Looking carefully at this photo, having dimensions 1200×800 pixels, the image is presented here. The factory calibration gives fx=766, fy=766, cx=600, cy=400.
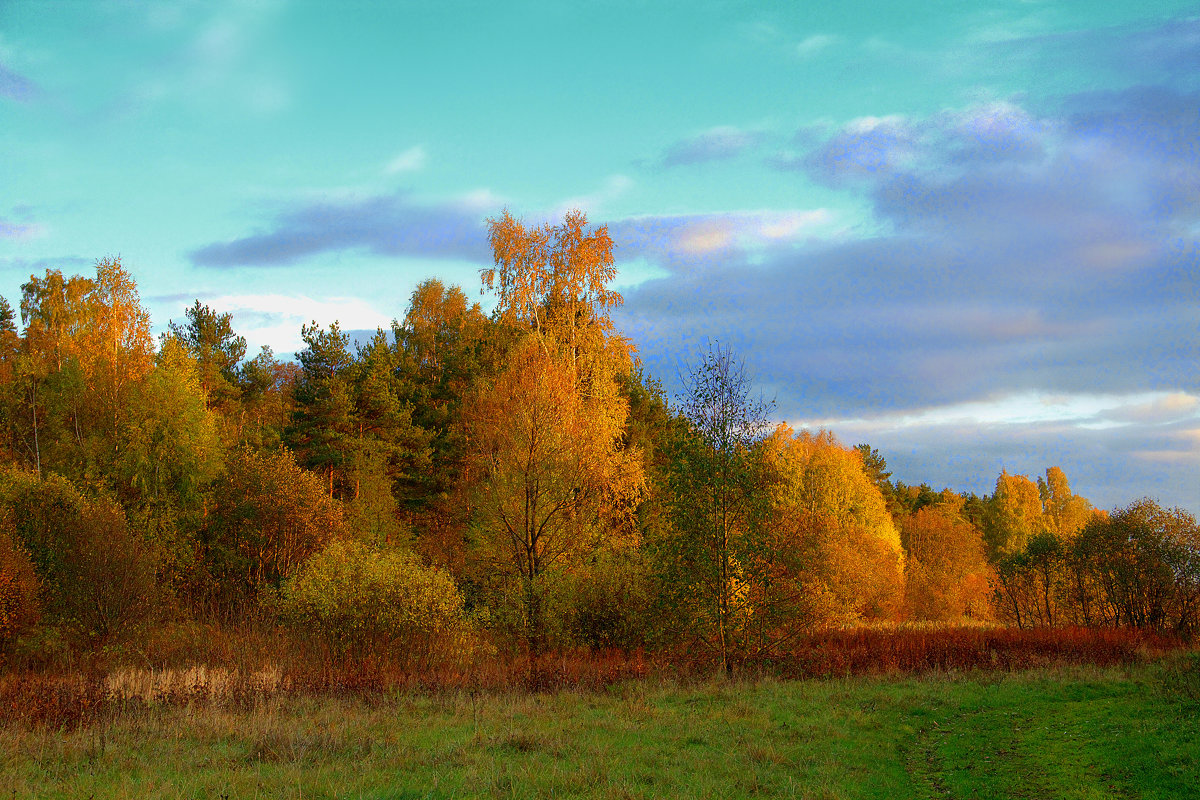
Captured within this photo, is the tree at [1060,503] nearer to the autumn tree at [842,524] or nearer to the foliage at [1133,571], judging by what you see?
the autumn tree at [842,524]

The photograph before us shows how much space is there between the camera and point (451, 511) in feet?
124

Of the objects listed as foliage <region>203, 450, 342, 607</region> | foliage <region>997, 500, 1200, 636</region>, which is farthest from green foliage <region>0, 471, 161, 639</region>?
foliage <region>997, 500, 1200, 636</region>

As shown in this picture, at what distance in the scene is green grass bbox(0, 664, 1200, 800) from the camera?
867cm

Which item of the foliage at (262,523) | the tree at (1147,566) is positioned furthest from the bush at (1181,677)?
the foliage at (262,523)

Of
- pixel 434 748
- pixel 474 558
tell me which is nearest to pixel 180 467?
pixel 474 558

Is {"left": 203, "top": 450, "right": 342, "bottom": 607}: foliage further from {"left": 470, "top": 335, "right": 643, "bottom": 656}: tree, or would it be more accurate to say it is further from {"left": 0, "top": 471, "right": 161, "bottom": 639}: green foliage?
{"left": 470, "top": 335, "right": 643, "bottom": 656}: tree

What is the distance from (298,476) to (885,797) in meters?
27.1

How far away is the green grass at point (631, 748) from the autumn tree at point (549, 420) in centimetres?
867

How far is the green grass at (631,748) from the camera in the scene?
341 inches

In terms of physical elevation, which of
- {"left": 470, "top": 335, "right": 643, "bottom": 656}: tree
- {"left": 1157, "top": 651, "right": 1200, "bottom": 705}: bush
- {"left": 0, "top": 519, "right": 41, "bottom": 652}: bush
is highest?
{"left": 470, "top": 335, "right": 643, "bottom": 656}: tree

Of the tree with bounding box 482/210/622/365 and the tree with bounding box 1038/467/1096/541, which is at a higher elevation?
the tree with bounding box 482/210/622/365

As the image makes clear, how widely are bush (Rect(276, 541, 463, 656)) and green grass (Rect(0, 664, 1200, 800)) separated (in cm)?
491

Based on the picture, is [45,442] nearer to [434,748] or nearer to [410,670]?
[410,670]

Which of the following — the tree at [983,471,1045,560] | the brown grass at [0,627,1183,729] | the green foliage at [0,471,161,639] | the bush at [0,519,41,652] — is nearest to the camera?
the brown grass at [0,627,1183,729]
